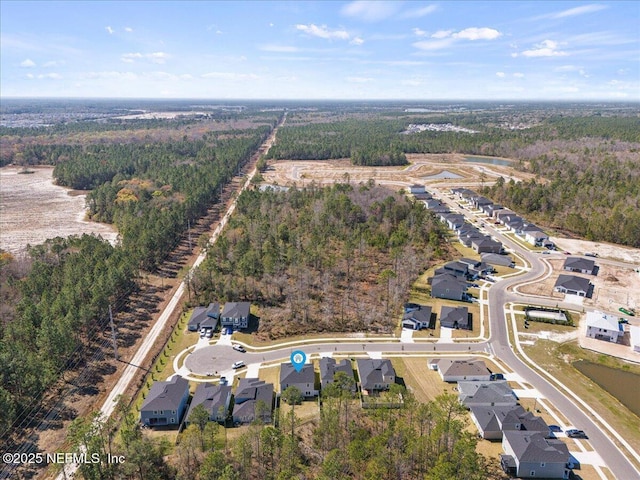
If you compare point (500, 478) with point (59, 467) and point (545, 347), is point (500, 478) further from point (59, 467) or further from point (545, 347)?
point (59, 467)

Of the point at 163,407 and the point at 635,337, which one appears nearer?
the point at 163,407

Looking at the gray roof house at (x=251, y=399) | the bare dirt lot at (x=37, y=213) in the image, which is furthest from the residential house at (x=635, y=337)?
the bare dirt lot at (x=37, y=213)

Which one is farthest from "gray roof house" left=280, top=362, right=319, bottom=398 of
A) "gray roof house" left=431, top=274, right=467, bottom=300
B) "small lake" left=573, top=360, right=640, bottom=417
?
"small lake" left=573, top=360, right=640, bottom=417

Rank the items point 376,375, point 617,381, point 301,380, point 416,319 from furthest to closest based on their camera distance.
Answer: point 416,319
point 617,381
point 376,375
point 301,380

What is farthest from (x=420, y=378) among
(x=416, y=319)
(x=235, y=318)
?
(x=235, y=318)

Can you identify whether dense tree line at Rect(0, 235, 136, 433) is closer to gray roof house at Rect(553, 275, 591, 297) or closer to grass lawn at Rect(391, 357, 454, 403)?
grass lawn at Rect(391, 357, 454, 403)

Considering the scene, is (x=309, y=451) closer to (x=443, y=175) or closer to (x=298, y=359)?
(x=298, y=359)
